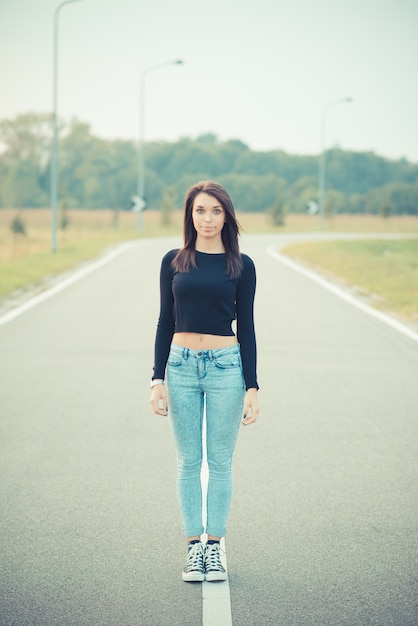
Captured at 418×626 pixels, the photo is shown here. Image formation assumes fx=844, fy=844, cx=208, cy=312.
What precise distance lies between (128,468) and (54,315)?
7.85 metres

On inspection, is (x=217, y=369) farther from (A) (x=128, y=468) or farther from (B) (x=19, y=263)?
(B) (x=19, y=263)

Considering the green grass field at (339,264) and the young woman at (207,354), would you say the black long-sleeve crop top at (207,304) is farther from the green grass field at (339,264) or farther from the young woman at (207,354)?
the green grass field at (339,264)

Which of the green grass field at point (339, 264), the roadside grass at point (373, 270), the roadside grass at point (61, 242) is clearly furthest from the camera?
the roadside grass at point (61, 242)

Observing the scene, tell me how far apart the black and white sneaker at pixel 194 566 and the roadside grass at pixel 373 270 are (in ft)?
31.9

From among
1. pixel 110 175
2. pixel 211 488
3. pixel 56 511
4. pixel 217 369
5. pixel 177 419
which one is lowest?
pixel 56 511

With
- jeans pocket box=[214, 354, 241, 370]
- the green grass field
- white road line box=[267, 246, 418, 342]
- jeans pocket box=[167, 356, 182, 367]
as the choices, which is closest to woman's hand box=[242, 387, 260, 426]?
jeans pocket box=[214, 354, 241, 370]

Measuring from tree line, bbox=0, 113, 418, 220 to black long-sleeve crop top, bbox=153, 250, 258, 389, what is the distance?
2469 inches

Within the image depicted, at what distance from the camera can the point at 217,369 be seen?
12.4 feet

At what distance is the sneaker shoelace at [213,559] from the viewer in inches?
151

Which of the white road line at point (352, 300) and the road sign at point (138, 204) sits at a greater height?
the road sign at point (138, 204)

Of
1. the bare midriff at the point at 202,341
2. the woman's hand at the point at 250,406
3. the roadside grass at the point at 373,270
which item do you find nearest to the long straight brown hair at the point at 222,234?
the bare midriff at the point at 202,341

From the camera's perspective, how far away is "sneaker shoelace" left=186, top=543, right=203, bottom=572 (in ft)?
12.6

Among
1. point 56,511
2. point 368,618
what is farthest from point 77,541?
point 368,618

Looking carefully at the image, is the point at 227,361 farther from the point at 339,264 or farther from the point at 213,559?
the point at 339,264
